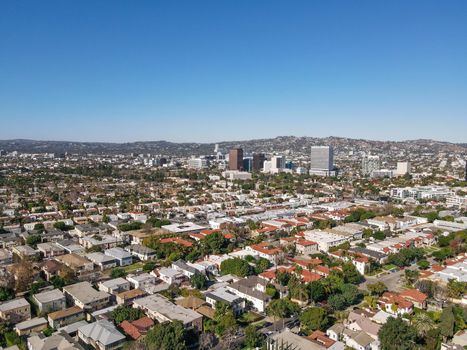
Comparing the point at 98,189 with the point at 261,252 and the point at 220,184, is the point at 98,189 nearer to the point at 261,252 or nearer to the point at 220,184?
the point at 220,184

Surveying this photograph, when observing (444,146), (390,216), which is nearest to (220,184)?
(390,216)

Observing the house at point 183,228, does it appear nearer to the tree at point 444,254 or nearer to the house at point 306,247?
the house at point 306,247

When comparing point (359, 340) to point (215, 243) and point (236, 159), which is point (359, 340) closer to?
point (215, 243)

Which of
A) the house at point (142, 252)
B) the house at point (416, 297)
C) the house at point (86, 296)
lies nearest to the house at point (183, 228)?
the house at point (142, 252)

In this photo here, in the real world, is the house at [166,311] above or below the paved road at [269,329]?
above

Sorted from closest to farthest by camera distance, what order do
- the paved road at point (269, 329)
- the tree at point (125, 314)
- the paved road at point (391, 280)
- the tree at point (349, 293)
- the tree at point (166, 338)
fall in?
the tree at point (166, 338) → the paved road at point (269, 329) → the tree at point (125, 314) → the tree at point (349, 293) → the paved road at point (391, 280)

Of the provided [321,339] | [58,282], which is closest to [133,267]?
[58,282]
